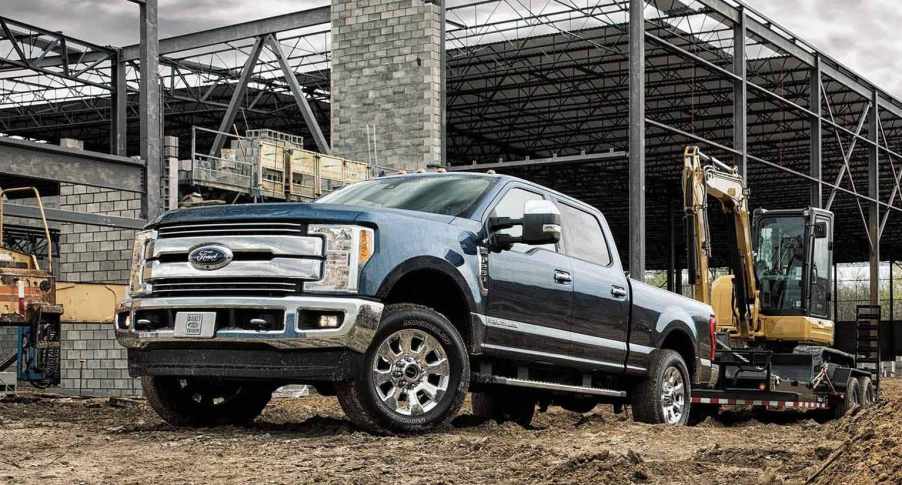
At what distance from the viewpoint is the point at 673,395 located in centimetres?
1217

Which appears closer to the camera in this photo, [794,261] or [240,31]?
[794,261]

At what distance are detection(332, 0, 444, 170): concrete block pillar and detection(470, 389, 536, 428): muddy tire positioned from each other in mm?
14984

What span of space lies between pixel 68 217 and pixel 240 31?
12650 mm

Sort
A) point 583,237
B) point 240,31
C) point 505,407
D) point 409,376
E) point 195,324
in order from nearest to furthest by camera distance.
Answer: point 195,324
point 409,376
point 583,237
point 505,407
point 240,31

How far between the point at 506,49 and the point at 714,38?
6129 millimetres

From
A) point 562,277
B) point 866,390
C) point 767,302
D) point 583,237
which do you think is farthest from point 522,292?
point 866,390

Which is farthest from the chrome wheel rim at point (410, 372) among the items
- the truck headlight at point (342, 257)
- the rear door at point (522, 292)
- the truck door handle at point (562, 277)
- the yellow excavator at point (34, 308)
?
the yellow excavator at point (34, 308)

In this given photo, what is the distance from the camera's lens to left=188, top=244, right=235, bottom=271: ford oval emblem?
8.64 m

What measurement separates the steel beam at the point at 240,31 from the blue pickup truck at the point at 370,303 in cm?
1941

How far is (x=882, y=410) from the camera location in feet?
23.4

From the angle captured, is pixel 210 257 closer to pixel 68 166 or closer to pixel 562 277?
pixel 562 277

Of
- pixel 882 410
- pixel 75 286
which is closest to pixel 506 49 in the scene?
pixel 75 286

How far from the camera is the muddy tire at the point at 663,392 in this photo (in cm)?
1170

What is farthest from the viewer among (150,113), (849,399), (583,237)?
(150,113)
